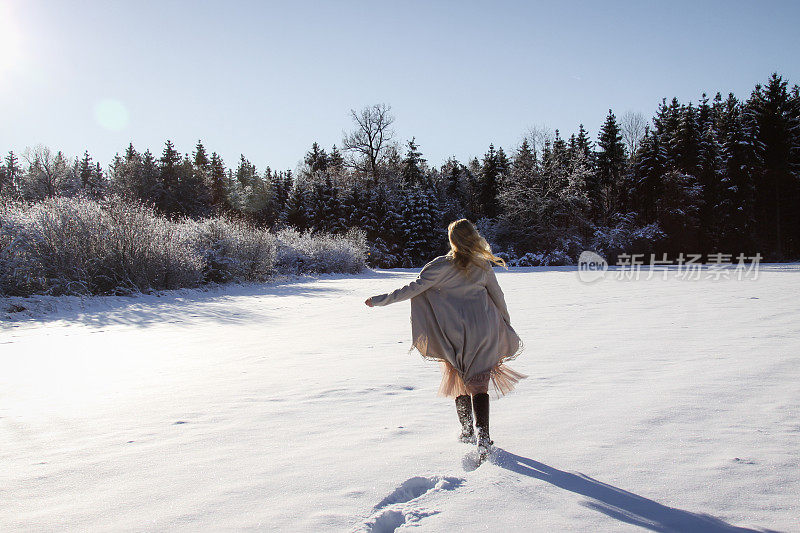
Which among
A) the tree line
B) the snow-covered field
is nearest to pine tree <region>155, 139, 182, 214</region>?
the tree line

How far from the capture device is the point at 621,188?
39188mm

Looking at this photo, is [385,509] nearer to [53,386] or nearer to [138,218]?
[53,386]

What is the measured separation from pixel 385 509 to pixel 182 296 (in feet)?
39.3

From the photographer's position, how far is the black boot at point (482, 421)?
287 centimetres

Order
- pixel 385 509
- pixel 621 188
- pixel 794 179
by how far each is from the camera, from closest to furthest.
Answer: pixel 385 509, pixel 794 179, pixel 621 188

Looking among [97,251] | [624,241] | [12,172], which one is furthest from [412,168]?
[12,172]

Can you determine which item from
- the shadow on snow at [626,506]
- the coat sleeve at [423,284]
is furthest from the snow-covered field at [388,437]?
the coat sleeve at [423,284]

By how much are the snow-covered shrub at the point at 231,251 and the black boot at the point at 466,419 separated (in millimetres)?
12900

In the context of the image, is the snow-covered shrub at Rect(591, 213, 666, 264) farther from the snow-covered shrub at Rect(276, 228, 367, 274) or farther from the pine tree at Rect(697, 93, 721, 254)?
the snow-covered shrub at Rect(276, 228, 367, 274)

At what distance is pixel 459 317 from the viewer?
3105 millimetres

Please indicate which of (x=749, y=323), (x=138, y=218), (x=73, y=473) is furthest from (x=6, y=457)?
(x=138, y=218)

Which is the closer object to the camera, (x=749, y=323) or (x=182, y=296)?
(x=749, y=323)

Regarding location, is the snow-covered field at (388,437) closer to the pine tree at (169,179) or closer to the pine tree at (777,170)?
the pine tree at (777,170)

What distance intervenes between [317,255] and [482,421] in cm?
2192
